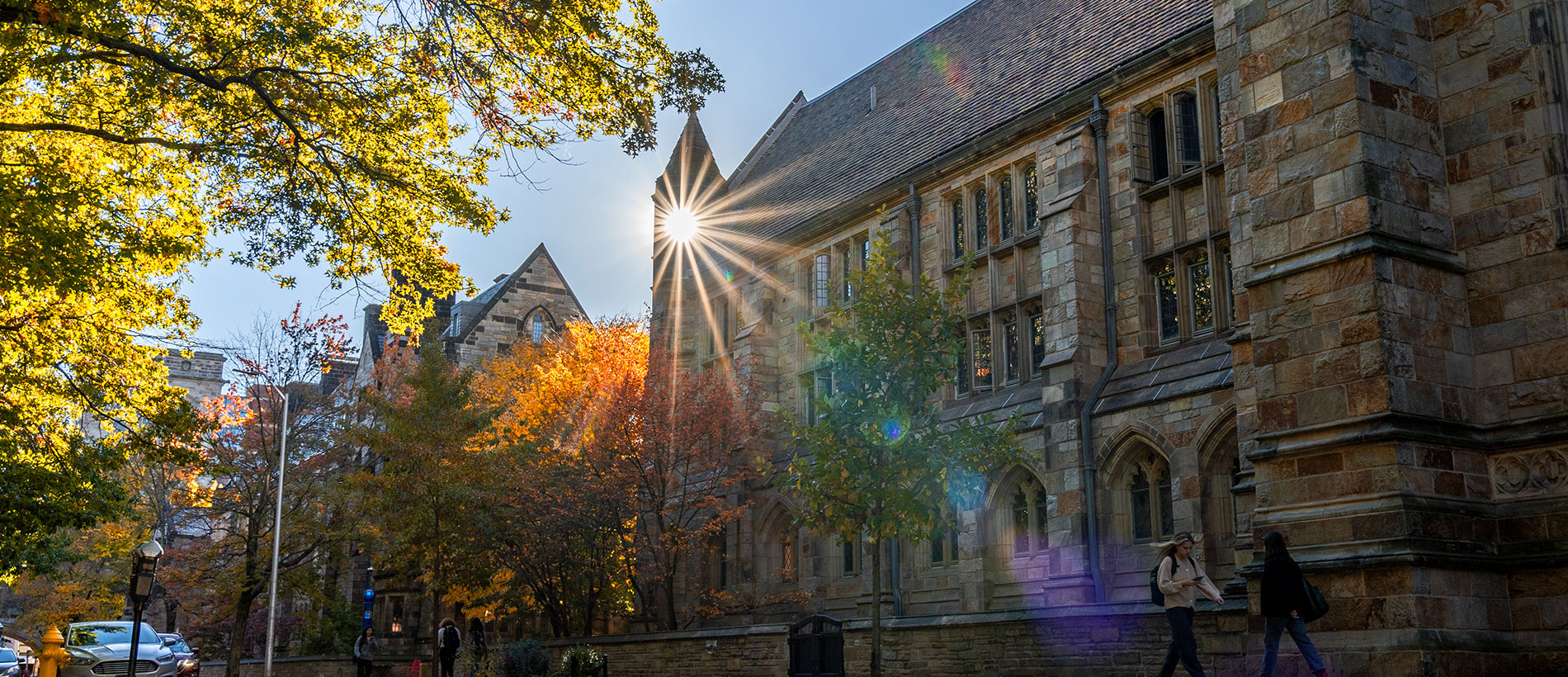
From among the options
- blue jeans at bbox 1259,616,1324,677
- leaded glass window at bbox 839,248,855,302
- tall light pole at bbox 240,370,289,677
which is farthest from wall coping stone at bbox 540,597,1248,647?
tall light pole at bbox 240,370,289,677

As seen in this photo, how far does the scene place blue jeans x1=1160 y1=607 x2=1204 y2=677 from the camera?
1088 cm

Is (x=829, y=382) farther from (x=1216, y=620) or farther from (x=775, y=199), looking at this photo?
(x=1216, y=620)

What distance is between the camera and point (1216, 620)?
39.3 feet

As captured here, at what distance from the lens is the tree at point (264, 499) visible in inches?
1302

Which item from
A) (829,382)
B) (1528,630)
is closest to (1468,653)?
(1528,630)

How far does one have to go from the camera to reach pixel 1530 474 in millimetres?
9781

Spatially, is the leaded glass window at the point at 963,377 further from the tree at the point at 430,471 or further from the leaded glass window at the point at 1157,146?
the tree at the point at 430,471

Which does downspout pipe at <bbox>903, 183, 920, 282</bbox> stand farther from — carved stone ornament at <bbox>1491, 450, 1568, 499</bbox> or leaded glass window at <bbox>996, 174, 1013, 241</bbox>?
carved stone ornament at <bbox>1491, 450, 1568, 499</bbox>

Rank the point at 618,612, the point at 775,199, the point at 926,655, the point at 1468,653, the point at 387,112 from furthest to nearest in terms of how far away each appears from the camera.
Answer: the point at 775,199
the point at 618,612
the point at 926,655
the point at 387,112
the point at 1468,653

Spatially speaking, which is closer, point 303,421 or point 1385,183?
point 1385,183

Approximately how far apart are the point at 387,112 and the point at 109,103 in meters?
3.12

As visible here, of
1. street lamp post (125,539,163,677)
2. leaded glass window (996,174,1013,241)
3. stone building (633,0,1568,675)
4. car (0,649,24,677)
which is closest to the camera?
stone building (633,0,1568,675)

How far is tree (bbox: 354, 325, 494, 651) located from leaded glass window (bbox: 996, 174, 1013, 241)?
1221cm

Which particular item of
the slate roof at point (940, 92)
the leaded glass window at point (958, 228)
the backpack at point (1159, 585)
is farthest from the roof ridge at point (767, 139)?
the backpack at point (1159, 585)
